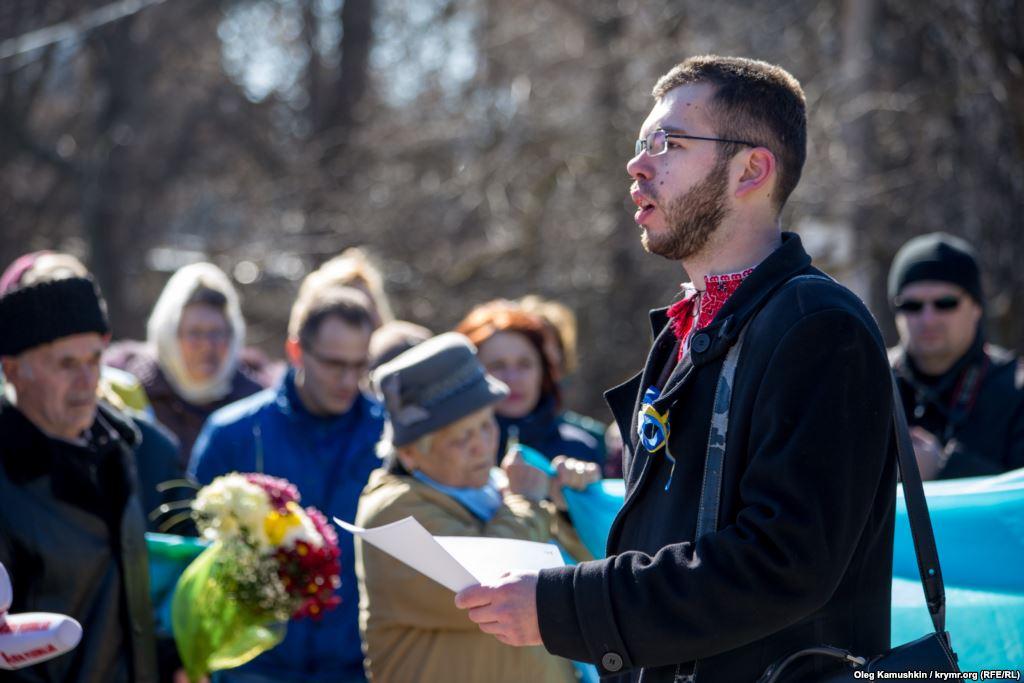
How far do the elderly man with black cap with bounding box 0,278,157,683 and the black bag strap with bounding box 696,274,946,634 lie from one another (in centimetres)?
213

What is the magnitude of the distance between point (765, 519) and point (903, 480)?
0.42 metres

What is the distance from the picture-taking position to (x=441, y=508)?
361cm

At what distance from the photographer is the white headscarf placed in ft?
18.5

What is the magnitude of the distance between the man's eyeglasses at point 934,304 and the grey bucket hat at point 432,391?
80.3 inches

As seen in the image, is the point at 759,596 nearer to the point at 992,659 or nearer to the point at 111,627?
the point at 992,659

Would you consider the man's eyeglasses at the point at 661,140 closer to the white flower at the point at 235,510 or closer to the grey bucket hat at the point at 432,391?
the grey bucket hat at the point at 432,391

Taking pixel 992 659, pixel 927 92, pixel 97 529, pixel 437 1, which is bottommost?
pixel 992 659

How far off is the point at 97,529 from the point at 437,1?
12486 millimetres

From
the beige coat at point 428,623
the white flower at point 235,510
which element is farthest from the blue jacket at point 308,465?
the beige coat at point 428,623

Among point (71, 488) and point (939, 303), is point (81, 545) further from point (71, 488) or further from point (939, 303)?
point (939, 303)

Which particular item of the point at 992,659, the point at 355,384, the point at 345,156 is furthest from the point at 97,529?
the point at 345,156

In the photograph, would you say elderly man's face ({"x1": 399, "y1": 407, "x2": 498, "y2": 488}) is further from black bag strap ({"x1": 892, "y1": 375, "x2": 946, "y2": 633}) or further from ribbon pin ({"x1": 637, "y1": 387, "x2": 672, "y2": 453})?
black bag strap ({"x1": 892, "y1": 375, "x2": 946, "y2": 633})

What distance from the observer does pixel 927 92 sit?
34.4 feet

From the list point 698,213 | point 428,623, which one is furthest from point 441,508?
point 698,213
